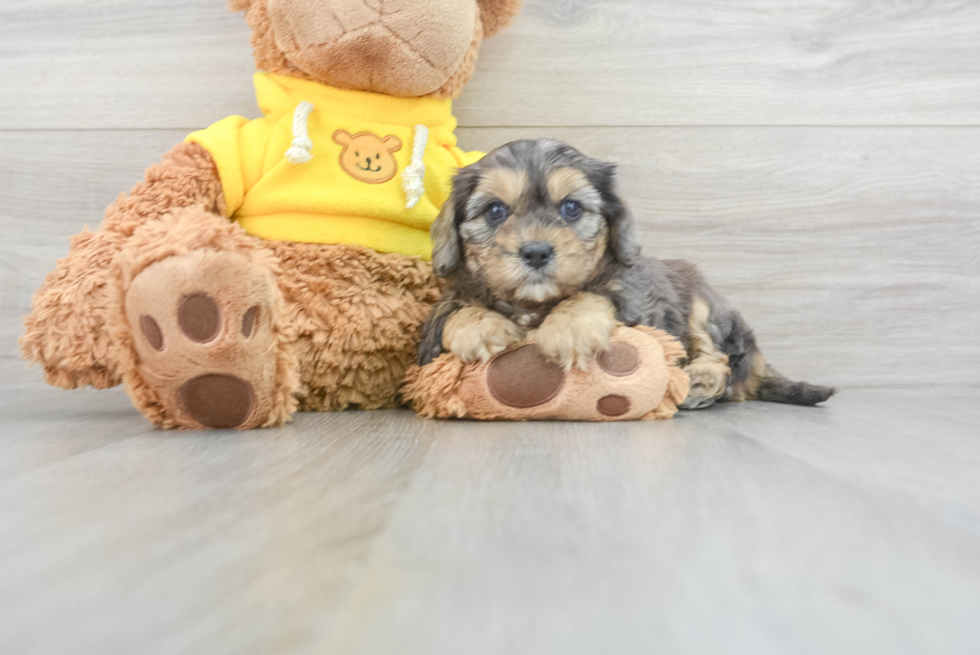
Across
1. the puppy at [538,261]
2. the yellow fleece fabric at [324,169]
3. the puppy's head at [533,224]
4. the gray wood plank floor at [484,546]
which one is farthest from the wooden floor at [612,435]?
the yellow fleece fabric at [324,169]

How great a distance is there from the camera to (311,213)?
1647 millimetres

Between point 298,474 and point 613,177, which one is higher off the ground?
point 613,177

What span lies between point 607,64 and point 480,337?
1.21 metres

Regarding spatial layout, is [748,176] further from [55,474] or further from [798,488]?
[55,474]

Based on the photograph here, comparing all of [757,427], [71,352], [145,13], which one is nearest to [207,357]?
[71,352]

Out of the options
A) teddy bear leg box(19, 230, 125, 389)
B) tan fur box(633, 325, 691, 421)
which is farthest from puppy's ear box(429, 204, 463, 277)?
teddy bear leg box(19, 230, 125, 389)

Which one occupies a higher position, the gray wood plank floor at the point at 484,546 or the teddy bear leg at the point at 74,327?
the teddy bear leg at the point at 74,327

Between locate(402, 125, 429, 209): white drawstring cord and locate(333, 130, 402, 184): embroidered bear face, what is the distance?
0.04 m

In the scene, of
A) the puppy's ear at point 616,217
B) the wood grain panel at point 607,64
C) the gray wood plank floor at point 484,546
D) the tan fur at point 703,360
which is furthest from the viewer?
the wood grain panel at point 607,64

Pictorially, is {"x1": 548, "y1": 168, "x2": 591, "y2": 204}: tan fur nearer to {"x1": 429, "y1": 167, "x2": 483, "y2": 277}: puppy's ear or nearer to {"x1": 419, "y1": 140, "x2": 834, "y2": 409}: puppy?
{"x1": 419, "y1": 140, "x2": 834, "y2": 409}: puppy

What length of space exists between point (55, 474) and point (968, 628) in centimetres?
111

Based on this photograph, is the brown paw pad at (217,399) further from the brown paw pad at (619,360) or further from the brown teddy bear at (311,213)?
the brown paw pad at (619,360)

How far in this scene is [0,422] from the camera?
4.90ft

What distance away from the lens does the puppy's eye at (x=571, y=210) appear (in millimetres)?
1514
